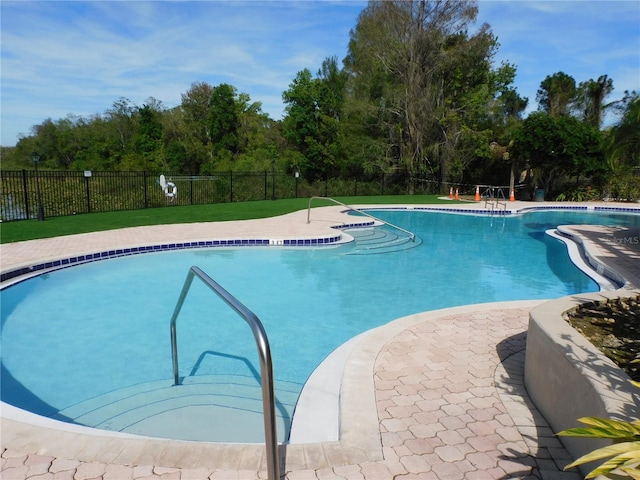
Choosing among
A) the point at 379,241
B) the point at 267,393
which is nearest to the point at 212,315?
the point at 267,393

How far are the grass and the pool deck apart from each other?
30.6 ft

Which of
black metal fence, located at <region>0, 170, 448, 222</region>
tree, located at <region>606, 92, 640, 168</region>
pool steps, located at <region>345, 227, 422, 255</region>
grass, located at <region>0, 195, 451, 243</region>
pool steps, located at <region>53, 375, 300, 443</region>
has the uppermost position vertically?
tree, located at <region>606, 92, 640, 168</region>

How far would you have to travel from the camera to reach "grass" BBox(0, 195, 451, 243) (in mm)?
11104

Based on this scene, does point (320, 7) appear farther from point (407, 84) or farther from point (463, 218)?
point (463, 218)

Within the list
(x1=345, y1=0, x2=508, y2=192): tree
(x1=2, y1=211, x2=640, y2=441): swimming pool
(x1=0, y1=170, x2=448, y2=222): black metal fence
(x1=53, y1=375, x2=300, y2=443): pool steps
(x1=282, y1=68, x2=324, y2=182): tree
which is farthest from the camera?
(x1=282, y1=68, x2=324, y2=182): tree

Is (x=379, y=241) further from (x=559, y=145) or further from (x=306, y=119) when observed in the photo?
(x=306, y=119)

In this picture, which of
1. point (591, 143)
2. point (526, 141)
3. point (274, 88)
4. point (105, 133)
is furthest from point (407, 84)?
point (105, 133)

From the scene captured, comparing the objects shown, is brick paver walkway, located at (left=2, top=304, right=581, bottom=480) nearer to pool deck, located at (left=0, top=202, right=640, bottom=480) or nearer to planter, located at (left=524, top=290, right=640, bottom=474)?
pool deck, located at (left=0, top=202, right=640, bottom=480)

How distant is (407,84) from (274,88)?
14630 mm

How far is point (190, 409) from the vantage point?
3891 millimetres

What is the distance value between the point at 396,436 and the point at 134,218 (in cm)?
1334

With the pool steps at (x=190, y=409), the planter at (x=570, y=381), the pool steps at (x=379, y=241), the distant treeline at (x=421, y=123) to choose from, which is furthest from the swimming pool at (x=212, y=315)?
the distant treeline at (x=421, y=123)

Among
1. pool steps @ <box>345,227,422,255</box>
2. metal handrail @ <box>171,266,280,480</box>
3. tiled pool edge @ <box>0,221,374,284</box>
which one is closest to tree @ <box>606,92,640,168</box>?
pool steps @ <box>345,227,422,255</box>

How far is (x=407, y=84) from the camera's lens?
25297 mm
